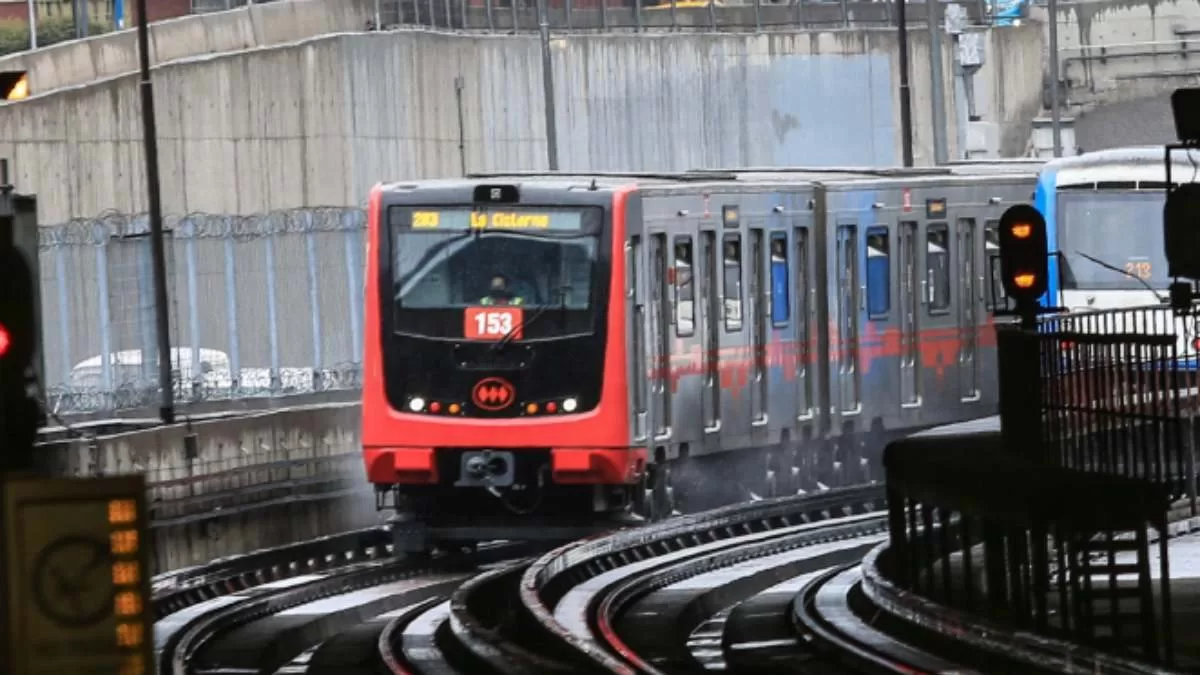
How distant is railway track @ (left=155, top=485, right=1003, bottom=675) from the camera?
1908 centimetres

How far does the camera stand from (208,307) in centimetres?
3394

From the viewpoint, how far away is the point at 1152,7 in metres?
84.8

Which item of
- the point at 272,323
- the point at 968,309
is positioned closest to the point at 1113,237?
the point at 968,309

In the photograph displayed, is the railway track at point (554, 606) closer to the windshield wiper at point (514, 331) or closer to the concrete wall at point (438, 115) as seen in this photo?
the windshield wiper at point (514, 331)

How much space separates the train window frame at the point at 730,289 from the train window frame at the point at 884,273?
3.31m

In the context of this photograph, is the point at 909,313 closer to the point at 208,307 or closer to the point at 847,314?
the point at 847,314

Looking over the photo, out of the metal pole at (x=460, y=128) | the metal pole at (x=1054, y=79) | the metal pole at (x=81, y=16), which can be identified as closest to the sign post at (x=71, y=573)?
the metal pole at (x=81, y=16)

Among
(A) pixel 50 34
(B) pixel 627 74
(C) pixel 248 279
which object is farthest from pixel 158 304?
(B) pixel 627 74

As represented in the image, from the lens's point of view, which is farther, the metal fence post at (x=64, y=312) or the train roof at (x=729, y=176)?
the metal fence post at (x=64, y=312)

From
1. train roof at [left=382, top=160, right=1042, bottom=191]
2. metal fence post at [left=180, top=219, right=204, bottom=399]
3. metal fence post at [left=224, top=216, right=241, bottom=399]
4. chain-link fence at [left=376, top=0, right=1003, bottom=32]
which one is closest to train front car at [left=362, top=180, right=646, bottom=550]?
train roof at [left=382, top=160, right=1042, bottom=191]

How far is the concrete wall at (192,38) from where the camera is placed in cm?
5150

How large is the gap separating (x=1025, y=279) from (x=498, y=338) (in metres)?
8.63

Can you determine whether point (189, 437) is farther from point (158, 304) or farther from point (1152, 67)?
point (1152, 67)

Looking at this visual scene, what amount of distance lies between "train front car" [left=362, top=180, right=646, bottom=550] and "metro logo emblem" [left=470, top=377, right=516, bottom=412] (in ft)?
0.04
